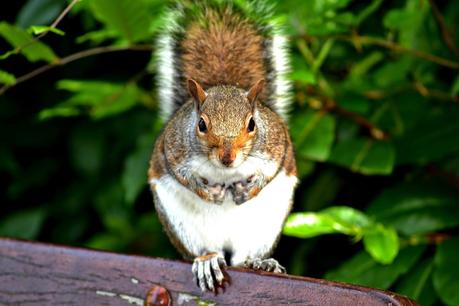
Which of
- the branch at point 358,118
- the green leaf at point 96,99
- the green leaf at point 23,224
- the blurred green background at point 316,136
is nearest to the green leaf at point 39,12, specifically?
the blurred green background at point 316,136

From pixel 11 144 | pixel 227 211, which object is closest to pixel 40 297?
pixel 227 211

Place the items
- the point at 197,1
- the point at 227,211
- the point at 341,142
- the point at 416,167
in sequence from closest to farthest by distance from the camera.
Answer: the point at 227,211 → the point at 197,1 → the point at 341,142 → the point at 416,167

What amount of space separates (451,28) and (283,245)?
0.62 meters

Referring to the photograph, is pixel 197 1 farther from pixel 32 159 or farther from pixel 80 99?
pixel 32 159

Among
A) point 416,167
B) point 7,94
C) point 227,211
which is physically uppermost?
point 7,94

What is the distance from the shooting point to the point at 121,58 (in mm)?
2256

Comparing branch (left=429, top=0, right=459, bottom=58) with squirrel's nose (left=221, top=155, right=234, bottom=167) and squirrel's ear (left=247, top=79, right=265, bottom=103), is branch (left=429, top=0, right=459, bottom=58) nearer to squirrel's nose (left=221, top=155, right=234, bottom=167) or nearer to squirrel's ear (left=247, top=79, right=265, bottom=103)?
squirrel's ear (left=247, top=79, right=265, bottom=103)

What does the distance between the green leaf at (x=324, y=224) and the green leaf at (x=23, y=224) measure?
33.9 inches

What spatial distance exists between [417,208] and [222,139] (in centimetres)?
54

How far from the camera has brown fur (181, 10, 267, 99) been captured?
5.02 ft

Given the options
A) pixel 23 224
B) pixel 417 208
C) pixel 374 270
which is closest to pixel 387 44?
pixel 417 208

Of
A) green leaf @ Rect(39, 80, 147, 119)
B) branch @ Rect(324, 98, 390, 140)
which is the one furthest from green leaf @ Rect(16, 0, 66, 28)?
branch @ Rect(324, 98, 390, 140)

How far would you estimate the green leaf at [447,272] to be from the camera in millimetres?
1479

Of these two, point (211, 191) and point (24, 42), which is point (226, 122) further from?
point (24, 42)
